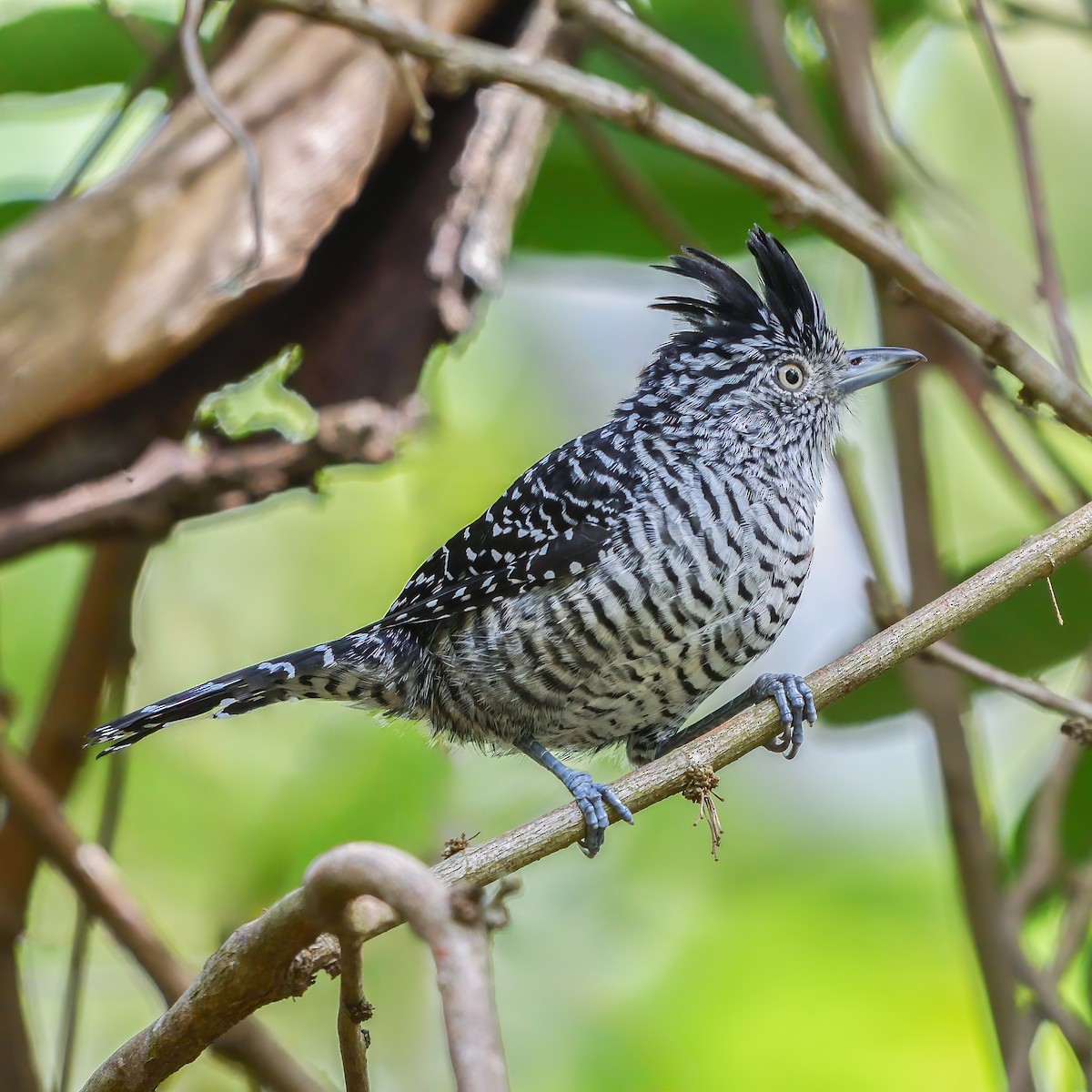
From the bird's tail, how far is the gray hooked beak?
1250 millimetres

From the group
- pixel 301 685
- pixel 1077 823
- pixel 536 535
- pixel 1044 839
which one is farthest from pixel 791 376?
pixel 1077 823

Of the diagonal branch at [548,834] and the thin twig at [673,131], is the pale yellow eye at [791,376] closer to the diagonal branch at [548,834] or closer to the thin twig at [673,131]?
the thin twig at [673,131]

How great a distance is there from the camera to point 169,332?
312cm

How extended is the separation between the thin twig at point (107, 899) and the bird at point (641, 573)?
0.29 meters

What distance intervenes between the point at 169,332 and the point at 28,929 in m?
→ 1.62

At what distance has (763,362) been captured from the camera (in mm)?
3344

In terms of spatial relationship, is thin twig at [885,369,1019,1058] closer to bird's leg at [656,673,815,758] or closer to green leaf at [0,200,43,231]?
bird's leg at [656,673,815,758]

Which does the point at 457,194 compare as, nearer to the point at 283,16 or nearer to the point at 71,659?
the point at 283,16

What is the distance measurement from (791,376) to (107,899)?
2037 millimetres

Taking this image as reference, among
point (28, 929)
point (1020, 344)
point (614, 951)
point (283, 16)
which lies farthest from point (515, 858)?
point (614, 951)

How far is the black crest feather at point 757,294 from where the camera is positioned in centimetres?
330

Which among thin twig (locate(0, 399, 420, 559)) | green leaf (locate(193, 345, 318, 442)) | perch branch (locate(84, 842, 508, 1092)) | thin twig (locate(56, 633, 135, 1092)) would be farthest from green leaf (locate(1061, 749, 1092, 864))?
thin twig (locate(56, 633, 135, 1092))

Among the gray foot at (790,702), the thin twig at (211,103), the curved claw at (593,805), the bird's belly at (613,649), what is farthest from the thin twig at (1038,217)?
the thin twig at (211,103)

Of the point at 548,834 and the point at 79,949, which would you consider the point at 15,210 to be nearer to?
the point at 79,949
